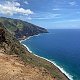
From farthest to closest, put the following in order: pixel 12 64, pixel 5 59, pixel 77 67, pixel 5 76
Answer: pixel 77 67 → pixel 5 59 → pixel 12 64 → pixel 5 76

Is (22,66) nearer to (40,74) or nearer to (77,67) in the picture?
(40,74)

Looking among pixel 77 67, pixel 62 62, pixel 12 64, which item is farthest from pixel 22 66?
pixel 62 62

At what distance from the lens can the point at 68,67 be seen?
135 metres

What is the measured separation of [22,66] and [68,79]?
75606 mm

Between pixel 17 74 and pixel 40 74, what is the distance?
12.5ft

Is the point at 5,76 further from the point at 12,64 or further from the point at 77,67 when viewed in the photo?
the point at 77,67

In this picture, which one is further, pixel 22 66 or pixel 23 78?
pixel 22 66

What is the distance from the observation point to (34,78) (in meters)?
30.8

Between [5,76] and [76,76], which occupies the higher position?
[5,76]

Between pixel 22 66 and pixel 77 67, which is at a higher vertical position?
pixel 22 66

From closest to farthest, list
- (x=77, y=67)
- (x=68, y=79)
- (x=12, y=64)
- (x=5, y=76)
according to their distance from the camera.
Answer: (x=5, y=76) → (x=12, y=64) → (x=68, y=79) → (x=77, y=67)

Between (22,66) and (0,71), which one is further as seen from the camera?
(22,66)

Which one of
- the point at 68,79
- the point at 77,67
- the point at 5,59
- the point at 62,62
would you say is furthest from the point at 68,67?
the point at 5,59

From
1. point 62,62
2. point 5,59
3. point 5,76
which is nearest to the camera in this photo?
point 5,76
